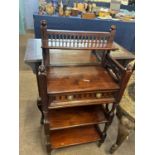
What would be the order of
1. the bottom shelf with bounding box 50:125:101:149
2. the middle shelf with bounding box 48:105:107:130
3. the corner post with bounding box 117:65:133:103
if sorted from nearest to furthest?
the corner post with bounding box 117:65:133:103
the middle shelf with bounding box 48:105:107:130
the bottom shelf with bounding box 50:125:101:149

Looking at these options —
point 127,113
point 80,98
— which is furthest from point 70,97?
point 127,113

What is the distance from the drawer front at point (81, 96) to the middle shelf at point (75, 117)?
28 cm

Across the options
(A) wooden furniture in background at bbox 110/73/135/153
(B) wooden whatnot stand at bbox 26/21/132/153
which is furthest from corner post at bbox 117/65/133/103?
(A) wooden furniture in background at bbox 110/73/135/153

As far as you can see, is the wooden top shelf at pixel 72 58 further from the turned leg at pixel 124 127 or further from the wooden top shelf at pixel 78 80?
the turned leg at pixel 124 127

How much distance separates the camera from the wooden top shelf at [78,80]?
96 centimetres

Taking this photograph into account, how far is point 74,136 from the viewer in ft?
4.52

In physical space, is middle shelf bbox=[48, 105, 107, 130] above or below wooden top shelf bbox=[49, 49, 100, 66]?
below

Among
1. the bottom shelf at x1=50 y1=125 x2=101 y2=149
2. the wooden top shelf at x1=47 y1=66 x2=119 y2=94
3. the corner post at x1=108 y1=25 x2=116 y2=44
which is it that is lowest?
the bottom shelf at x1=50 y1=125 x2=101 y2=149

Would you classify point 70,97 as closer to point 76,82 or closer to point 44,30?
point 76,82

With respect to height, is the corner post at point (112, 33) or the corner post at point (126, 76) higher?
the corner post at point (112, 33)

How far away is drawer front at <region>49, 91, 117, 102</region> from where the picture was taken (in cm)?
94

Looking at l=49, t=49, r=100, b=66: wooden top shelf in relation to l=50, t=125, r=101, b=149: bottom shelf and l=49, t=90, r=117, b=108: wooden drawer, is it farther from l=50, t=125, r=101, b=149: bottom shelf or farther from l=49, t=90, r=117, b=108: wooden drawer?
l=50, t=125, r=101, b=149: bottom shelf

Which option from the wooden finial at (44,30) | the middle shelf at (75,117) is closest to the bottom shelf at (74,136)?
the middle shelf at (75,117)

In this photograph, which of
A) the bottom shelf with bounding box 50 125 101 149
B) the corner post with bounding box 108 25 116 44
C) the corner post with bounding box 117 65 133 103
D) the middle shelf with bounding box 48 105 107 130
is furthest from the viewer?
the bottom shelf with bounding box 50 125 101 149
